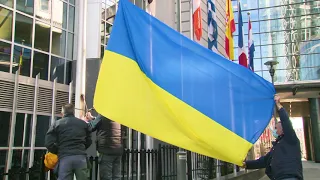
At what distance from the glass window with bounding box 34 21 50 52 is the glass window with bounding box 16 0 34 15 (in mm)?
426

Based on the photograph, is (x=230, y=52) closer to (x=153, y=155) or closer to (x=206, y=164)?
(x=206, y=164)

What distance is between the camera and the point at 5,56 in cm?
909

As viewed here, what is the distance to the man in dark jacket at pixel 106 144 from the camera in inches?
236

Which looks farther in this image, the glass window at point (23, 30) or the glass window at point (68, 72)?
the glass window at point (68, 72)

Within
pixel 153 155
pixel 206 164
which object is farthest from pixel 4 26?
pixel 206 164

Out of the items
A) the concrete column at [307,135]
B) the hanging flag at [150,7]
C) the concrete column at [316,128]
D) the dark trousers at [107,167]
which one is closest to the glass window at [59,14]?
the hanging flag at [150,7]

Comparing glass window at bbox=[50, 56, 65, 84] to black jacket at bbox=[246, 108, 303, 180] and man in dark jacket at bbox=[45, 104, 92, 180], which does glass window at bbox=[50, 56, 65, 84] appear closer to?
man in dark jacket at bbox=[45, 104, 92, 180]

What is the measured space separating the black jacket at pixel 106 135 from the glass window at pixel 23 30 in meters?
4.83

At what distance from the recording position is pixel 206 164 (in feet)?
35.9

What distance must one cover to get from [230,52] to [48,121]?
7088 mm

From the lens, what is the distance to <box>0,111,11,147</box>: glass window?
28.2 feet

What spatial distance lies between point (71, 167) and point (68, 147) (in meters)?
0.30

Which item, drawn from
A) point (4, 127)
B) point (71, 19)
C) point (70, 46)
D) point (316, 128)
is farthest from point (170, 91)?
point (316, 128)

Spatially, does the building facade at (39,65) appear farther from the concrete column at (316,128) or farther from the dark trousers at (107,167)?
the concrete column at (316,128)
